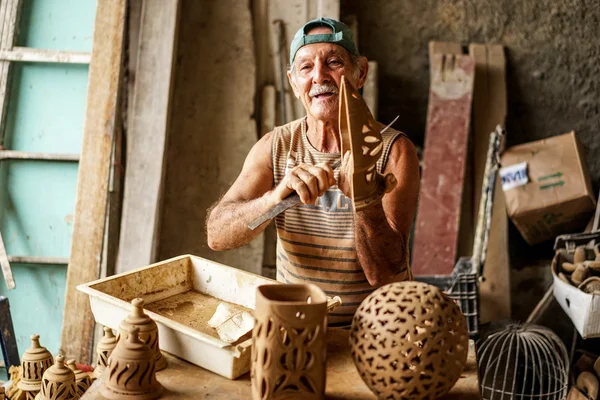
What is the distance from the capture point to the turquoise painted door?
353 centimetres

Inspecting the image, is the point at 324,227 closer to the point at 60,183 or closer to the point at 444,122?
the point at 60,183

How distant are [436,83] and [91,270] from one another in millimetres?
2353

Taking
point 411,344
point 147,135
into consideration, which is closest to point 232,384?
point 411,344

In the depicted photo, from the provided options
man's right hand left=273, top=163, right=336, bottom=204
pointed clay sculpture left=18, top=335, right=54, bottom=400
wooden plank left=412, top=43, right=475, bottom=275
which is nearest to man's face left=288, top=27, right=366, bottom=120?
man's right hand left=273, top=163, right=336, bottom=204

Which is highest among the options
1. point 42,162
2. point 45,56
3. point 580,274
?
point 45,56

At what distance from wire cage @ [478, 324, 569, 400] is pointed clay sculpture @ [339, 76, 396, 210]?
2072mm

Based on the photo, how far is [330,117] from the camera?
2453 mm

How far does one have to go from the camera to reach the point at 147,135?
370 centimetres

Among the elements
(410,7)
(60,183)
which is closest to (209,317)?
(60,183)

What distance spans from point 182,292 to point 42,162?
5.46ft

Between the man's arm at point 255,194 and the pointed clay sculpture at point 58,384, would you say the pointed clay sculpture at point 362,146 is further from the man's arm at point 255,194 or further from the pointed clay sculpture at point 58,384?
the pointed clay sculpture at point 58,384

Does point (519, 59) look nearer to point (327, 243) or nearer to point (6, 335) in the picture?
point (327, 243)

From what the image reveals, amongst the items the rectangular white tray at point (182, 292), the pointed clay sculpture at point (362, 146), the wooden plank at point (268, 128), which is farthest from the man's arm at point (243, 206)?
the wooden plank at point (268, 128)

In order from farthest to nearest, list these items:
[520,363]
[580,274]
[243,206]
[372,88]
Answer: [372,88] < [520,363] < [580,274] < [243,206]
